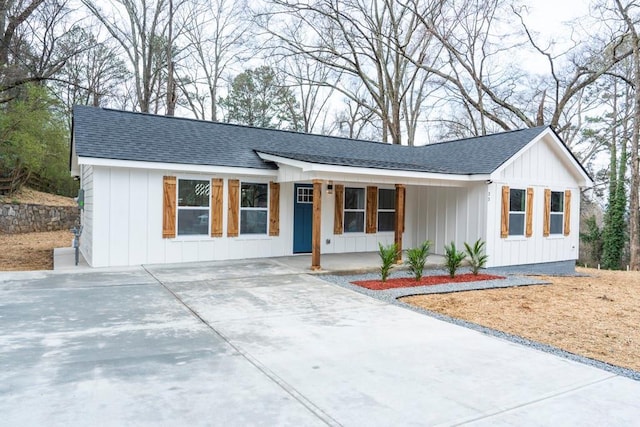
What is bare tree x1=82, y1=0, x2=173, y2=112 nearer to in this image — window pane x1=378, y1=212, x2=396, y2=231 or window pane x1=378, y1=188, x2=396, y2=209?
window pane x1=378, y1=188, x2=396, y2=209

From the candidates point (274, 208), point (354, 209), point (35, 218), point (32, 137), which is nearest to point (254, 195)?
point (274, 208)

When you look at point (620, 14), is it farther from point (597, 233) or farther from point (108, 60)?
point (108, 60)

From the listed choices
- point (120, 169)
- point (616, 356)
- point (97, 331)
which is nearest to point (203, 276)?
point (120, 169)

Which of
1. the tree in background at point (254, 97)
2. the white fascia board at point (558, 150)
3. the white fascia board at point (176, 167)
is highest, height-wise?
the tree in background at point (254, 97)

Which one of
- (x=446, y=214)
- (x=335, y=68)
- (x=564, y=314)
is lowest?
(x=564, y=314)

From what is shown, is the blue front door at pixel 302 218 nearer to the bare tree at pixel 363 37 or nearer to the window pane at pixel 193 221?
the window pane at pixel 193 221

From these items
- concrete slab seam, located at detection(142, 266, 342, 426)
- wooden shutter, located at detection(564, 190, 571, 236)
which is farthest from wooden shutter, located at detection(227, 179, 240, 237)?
wooden shutter, located at detection(564, 190, 571, 236)

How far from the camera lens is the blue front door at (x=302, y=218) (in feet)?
37.2

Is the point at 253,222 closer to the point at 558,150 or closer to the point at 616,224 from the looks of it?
the point at 558,150

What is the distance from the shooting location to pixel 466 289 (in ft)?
25.9

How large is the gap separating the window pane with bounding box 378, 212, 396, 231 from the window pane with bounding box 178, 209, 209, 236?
5.17 metres

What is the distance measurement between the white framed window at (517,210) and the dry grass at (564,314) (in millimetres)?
2580

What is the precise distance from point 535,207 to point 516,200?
78 centimetres

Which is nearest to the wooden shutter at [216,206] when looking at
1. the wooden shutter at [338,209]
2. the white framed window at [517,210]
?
the wooden shutter at [338,209]
